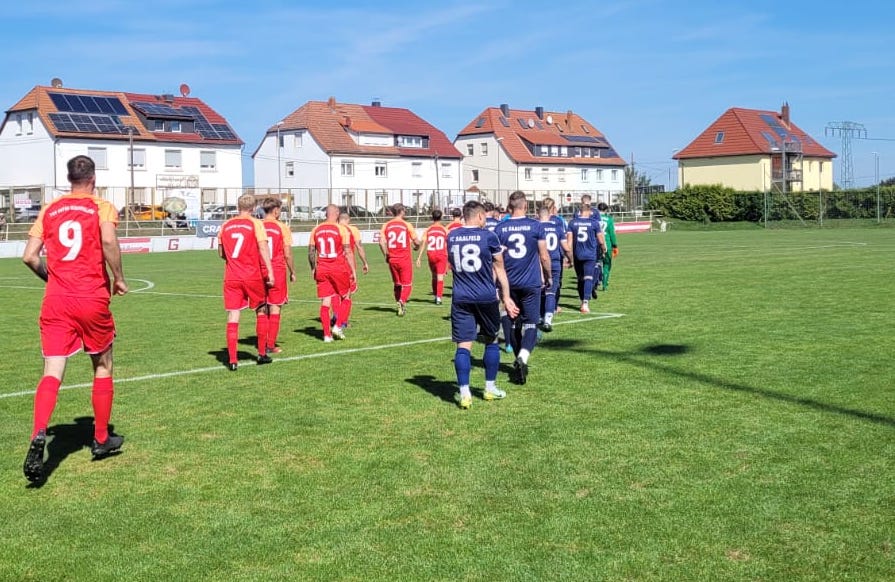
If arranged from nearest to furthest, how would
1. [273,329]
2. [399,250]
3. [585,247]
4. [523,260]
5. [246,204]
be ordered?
1. [523,260]
2. [246,204]
3. [273,329]
4. [585,247]
5. [399,250]

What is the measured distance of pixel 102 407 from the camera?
704 centimetres

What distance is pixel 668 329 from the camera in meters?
13.5

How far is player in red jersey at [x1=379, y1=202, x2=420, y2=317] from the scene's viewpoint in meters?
16.8

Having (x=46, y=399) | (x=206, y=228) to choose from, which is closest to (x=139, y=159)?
(x=206, y=228)

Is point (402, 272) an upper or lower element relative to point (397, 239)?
lower

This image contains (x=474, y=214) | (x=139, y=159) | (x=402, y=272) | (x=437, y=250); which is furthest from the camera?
(x=139, y=159)

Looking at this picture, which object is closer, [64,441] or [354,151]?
[64,441]

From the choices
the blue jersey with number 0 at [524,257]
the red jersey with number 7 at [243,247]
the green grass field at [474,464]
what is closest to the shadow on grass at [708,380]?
the green grass field at [474,464]

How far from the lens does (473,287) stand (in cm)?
878

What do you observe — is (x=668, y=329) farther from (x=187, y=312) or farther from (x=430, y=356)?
(x=187, y=312)

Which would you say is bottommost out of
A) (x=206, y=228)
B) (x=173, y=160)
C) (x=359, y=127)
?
(x=206, y=228)

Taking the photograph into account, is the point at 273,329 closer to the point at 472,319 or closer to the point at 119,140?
the point at 472,319

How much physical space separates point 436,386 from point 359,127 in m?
76.9

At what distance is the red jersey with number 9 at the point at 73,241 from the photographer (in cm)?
667
